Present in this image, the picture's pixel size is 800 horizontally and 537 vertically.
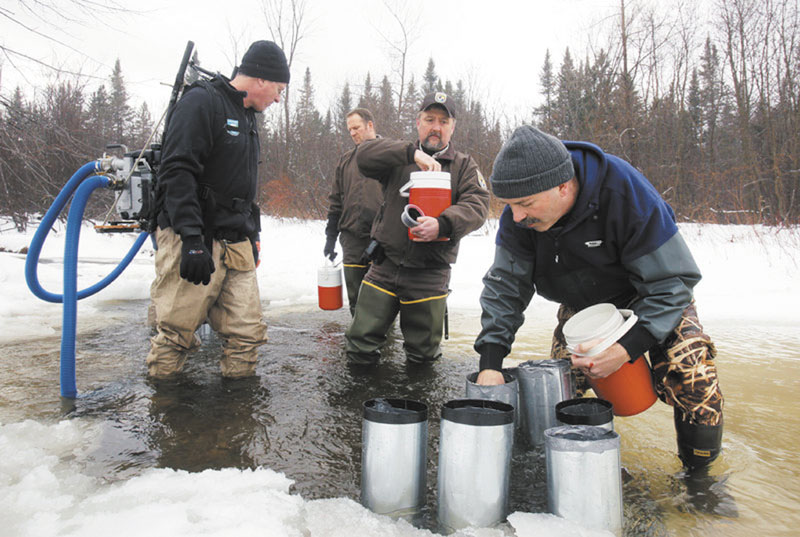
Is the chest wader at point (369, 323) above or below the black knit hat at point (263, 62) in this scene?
below

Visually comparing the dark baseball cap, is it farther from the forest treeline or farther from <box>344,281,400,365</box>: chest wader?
the forest treeline

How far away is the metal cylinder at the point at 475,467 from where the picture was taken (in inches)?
67.1

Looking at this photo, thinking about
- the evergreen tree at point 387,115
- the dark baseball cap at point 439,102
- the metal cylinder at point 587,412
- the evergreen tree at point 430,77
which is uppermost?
the evergreen tree at point 430,77

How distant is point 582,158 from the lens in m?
2.30

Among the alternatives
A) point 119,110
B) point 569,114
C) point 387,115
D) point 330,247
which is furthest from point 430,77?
point 330,247

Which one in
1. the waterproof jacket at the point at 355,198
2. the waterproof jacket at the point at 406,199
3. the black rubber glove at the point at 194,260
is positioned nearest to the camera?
the black rubber glove at the point at 194,260

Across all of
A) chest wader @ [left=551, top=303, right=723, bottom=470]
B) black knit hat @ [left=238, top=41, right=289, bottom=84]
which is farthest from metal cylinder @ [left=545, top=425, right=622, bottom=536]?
black knit hat @ [left=238, top=41, right=289, bottom=84]

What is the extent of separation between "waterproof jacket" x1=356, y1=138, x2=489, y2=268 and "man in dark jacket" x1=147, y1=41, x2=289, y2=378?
0.80 meters

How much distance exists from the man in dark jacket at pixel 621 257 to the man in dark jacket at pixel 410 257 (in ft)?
4.33

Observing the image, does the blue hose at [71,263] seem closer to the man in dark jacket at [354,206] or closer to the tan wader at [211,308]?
the tan wader at [211,308]

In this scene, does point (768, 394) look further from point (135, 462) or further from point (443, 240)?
point (135, 462)

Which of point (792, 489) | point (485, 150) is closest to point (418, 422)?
point (792, 489)

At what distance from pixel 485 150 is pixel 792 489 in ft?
41.5

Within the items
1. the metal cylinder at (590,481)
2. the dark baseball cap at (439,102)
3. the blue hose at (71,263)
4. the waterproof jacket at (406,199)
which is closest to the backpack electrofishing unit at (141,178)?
the blue hose at (71,263)
